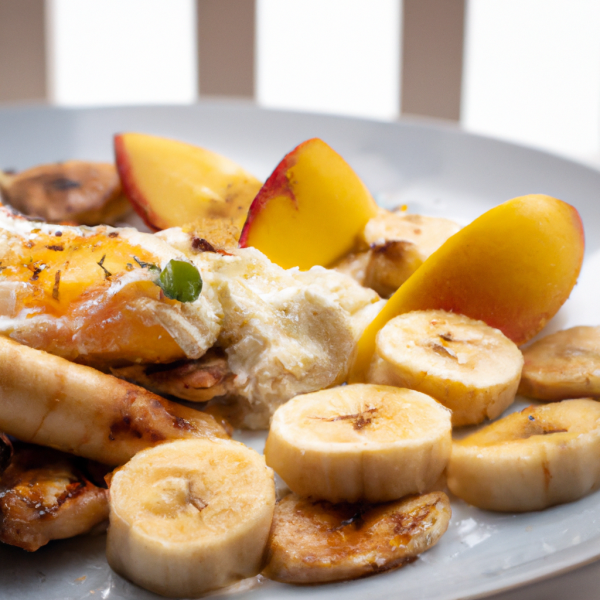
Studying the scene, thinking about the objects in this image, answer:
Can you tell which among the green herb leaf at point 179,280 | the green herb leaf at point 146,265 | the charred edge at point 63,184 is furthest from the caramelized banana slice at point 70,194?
the green herb leaf at point 179,280

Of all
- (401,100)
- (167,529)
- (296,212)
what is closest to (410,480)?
(167,529)

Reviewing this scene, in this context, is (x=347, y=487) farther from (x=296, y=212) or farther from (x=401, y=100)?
(x=401, y=100)

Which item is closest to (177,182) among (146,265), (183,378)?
(146,265)

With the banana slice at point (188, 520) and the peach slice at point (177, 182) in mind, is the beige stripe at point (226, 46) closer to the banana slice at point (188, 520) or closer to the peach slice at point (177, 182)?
the peach slice at point (177, 182)

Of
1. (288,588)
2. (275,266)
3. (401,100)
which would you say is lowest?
(288,588)

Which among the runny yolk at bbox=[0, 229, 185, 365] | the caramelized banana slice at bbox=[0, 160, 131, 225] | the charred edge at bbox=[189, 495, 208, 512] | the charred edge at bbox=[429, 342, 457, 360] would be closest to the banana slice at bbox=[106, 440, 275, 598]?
the charred edge at bbox=[189, 495, 208, 512]
